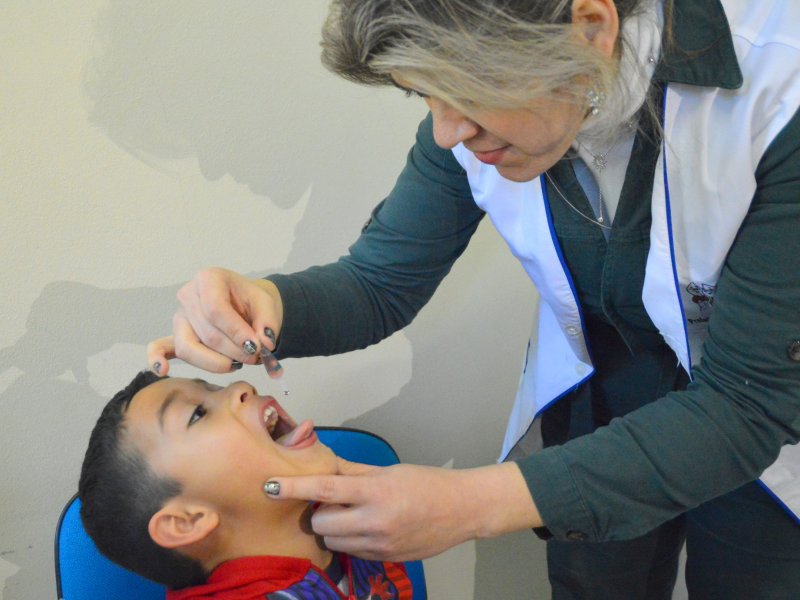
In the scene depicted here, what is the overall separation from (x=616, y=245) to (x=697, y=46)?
273 millimetres

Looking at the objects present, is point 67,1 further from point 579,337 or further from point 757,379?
point 757,379

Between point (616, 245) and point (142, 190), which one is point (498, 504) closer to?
point (616, 245)

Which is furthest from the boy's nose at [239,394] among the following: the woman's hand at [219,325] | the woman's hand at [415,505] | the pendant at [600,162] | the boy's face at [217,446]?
the pendant at [600,162]

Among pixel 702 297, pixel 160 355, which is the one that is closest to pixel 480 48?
pixel 702 297

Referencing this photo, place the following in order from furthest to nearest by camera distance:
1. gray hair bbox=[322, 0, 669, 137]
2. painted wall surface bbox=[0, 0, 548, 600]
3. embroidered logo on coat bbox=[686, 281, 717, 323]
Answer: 1. painted wall surface bbox=[0, 0, 548, 600]
2. embroidered logo on coat bbox=[686, 281, 717, 323]
3. gray hair bbox=[322, 0, 669, 137]

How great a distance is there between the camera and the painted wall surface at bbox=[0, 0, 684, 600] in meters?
1.25

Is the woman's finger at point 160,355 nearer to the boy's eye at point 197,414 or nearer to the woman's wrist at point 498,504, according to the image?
the boy's eye at point 197,414

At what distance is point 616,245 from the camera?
3.34ft

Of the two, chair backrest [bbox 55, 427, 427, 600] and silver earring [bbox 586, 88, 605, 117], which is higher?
silver earring [bbox 586, 88, 605, 117]

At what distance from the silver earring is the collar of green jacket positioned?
0.10 metres

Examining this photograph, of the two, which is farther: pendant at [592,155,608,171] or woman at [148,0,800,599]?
pendant at [592,155,608,171]

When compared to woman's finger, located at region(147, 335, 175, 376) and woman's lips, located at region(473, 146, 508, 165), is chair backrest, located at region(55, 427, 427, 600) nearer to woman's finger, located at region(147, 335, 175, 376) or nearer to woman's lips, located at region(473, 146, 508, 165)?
woman's finger, located at region(147, 335, 175, 376)

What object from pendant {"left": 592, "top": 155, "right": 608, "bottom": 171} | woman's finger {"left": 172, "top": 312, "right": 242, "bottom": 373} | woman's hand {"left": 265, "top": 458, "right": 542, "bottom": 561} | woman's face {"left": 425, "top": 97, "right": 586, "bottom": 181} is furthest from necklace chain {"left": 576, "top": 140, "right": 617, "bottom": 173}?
woman's finger {"left": 172, "top": 312, "right": 242, "bottom": 373}

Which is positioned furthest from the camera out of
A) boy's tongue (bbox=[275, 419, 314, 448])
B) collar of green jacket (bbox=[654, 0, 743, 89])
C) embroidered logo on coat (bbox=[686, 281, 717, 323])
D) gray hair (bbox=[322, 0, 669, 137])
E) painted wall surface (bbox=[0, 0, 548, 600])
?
painted wall surface (bbox=[0, 0, 548, 600])
